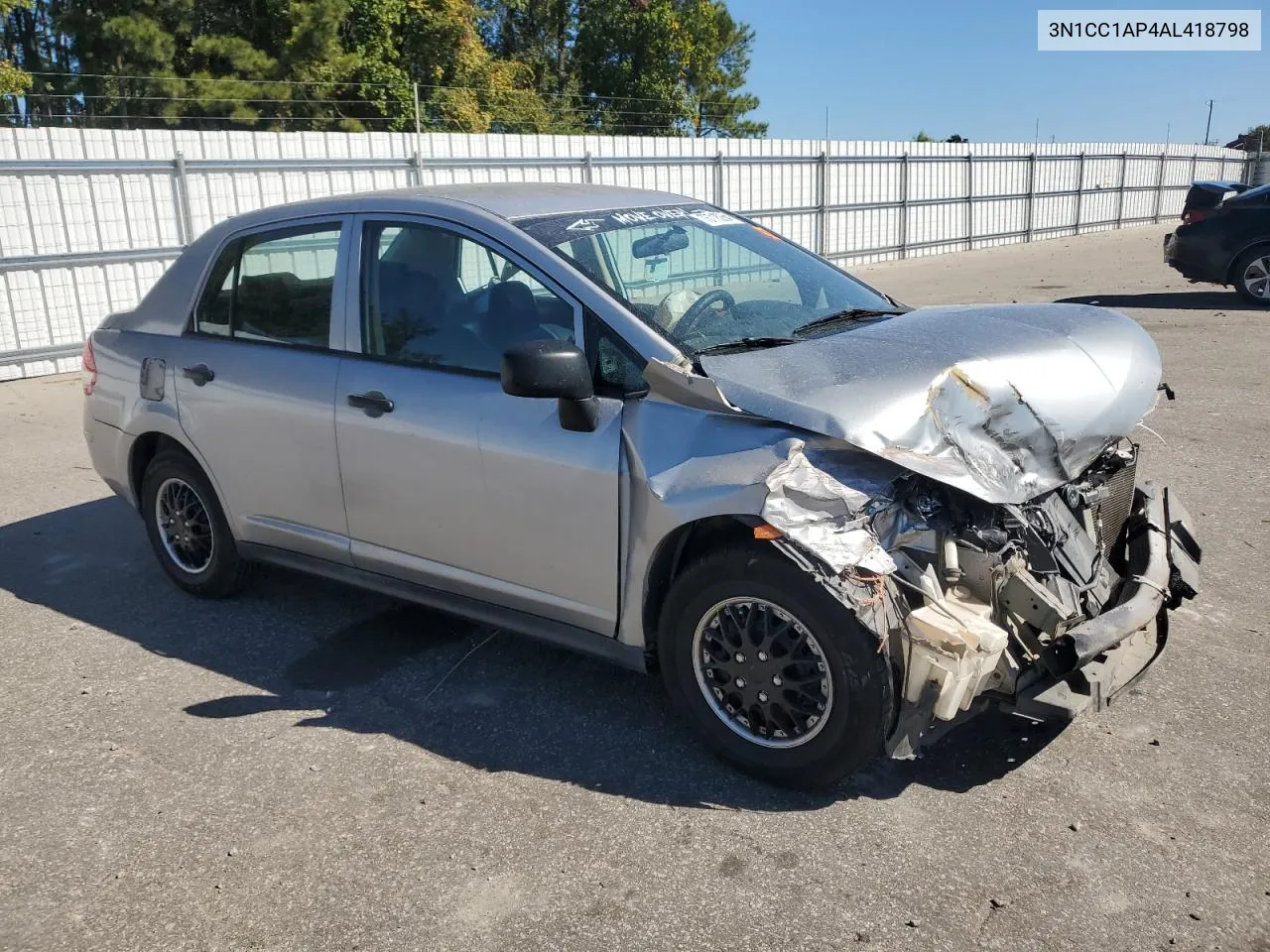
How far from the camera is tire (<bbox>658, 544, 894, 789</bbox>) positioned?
10.0 feet

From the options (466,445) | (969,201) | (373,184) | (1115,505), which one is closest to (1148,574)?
(1115,505)

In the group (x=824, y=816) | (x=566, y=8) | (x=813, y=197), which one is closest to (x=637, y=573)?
(x=824, y=816)

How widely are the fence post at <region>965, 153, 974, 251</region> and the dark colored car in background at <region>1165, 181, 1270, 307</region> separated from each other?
915 centimetres

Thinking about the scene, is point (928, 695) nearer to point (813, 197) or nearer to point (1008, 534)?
point (1008, 534)

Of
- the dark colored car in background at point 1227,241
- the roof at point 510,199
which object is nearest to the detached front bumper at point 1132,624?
the roof at point 510,199

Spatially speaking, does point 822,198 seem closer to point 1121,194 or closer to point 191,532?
point 1121,194

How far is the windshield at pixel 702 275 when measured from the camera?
3715mm

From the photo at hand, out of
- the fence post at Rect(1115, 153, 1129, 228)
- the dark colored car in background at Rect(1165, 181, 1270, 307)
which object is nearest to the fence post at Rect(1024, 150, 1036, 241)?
the fence post at Rect(1115, 153, 1129, 228)

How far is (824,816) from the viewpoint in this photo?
3.22m

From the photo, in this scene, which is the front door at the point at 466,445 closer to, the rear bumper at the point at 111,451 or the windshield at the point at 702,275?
the windshield at the point at 702,275

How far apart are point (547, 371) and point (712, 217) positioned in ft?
5.20

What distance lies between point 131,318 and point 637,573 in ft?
10.2

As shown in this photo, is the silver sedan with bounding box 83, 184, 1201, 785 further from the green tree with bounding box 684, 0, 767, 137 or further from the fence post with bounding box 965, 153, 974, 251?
the green tree with bounding box 684, 0, 767, 137

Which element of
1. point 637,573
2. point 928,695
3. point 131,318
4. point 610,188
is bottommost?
point 928,695
